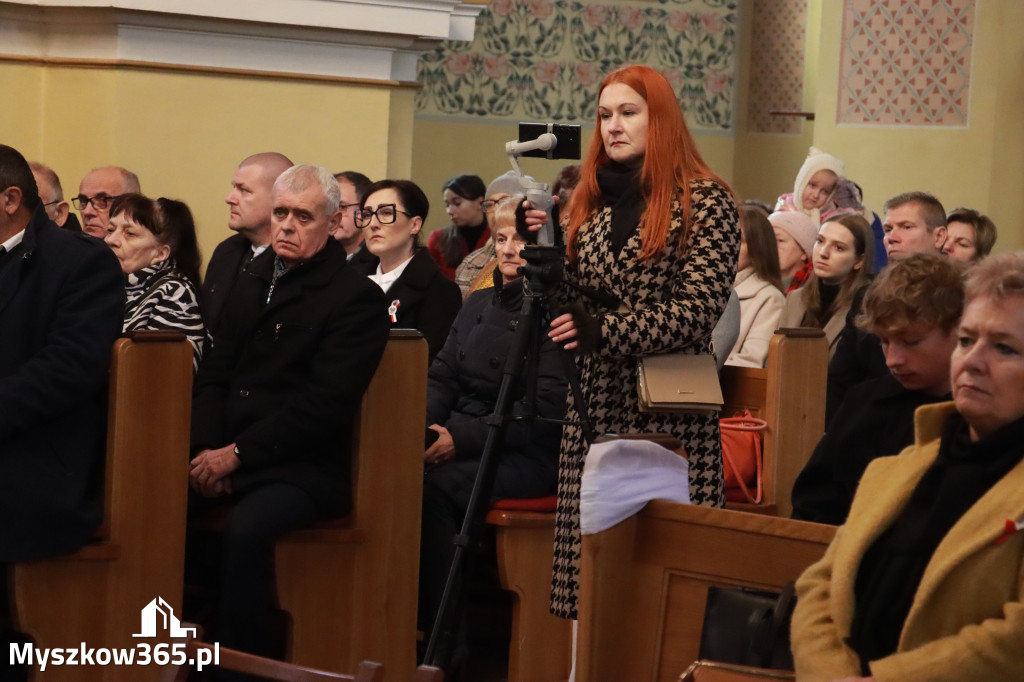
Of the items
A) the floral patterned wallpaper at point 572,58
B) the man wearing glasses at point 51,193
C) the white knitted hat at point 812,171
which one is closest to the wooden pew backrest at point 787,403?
the man wearing glasses at point 51,193

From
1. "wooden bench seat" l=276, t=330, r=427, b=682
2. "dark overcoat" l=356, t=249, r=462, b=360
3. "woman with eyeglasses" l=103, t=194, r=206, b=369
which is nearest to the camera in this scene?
"wooden bench seat" l=276, t=330, r=427, b=682

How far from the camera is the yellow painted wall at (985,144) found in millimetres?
7480

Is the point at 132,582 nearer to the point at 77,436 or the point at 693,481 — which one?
the point at 77,436

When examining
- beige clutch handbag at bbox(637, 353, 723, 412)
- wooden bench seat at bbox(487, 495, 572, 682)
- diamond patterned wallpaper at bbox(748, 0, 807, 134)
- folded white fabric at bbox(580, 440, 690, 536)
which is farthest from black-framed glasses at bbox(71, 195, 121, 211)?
diamond patterned wallpaper at bbox(748, 0, 807, 134)

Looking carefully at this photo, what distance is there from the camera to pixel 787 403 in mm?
3943

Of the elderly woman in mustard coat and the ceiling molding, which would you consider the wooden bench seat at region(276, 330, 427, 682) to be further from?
the ceiling molding

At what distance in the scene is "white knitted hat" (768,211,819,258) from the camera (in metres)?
5.52

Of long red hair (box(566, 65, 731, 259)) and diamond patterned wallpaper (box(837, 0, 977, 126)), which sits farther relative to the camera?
diamond patterned wallpaper (box(837, 0, 977, 126))

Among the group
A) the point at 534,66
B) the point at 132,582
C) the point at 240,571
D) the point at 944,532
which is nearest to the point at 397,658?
the point at 240,571

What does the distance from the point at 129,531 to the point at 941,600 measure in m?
1.89

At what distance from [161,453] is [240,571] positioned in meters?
0.34

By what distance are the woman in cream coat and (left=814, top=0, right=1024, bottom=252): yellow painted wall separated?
3.04m

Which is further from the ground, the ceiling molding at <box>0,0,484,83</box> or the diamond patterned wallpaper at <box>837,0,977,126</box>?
the diamond patterned wallpaper at <box>837,0,977,126</box>

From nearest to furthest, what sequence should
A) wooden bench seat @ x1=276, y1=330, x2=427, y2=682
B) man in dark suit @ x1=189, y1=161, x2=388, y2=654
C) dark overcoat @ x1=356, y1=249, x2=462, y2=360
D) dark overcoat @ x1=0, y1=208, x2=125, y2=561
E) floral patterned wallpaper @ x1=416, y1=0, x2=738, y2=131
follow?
dark overcoat @ x1=0, y1=208, x2=125, y2=561, man in dark suit @ x1=189, y1=161, x2=388, y2=654, wooden bench seat @ x1=276, y1=330, x2=427, y2=682, dark overcoat @ x1=356, y1=249, x2=462, y2=360, floral patterned wallpaper @ x1=416, y1=0, x2=738, y2=131
